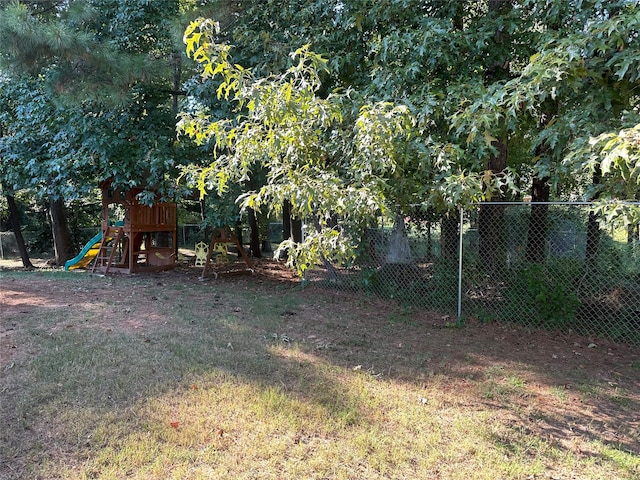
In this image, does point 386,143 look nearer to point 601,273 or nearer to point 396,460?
point 396,460

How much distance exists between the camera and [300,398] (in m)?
3.55

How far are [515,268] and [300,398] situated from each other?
3972 millimetres

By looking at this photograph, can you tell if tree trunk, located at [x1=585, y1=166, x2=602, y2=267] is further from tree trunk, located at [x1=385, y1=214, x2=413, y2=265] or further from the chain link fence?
tree trunk, located at [x1=385, y1=214, x2=413, y2=265]

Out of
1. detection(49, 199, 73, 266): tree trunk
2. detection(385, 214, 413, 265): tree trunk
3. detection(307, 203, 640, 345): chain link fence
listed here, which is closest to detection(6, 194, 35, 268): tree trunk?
detection(49, 199, 73, 266): tree trunk

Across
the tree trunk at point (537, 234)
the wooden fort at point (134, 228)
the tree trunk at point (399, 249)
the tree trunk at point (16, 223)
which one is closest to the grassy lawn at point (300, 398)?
the tree trunk at point (399, 249)

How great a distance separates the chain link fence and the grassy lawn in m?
0.41

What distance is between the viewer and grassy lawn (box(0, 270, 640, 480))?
274cm

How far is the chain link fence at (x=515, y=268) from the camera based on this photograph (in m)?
5.89

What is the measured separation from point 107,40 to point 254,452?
7.75 m

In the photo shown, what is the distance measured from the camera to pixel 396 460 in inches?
110

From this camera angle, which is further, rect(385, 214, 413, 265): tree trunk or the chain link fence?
rect(385, 214, 413, 265): tree trunk

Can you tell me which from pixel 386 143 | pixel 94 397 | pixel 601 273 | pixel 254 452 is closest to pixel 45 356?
pixel 94 397

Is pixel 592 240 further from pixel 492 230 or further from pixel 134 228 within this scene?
pixel 134 228

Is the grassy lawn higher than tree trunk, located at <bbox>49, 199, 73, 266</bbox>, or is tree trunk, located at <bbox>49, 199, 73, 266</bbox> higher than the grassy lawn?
tree trunk, located at <bbox>49, 199, 73, 266</bbox>
